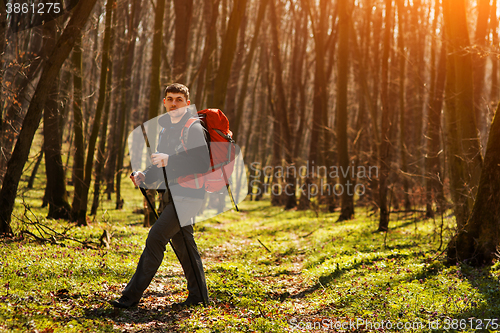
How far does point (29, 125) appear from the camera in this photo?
729 cm

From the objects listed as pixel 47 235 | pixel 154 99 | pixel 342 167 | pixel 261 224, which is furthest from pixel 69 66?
pixel 342 167

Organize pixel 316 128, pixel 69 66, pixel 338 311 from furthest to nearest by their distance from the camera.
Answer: pixel 316 128
pixel 69 66
pixel 338 311

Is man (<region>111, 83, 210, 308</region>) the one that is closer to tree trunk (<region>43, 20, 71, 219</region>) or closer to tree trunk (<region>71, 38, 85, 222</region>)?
tree trunk (<region>71, 38, 85, 222</region>)

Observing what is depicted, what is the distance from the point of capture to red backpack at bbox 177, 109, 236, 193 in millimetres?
4531

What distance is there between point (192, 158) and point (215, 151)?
0.94ft

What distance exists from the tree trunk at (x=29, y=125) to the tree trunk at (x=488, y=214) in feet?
26.2

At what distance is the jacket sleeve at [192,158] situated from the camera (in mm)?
4445

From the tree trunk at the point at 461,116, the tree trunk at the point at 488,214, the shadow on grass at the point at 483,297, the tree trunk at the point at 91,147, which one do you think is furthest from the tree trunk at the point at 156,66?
the shadow on grass at the point at 483,297

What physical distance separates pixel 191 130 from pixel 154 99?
8.42 metres

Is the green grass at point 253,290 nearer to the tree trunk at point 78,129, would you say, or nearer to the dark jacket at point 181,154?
the dark jacket at point 181,154

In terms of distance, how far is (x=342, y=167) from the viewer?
629 inches

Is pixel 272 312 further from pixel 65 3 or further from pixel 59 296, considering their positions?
pixel 65 3

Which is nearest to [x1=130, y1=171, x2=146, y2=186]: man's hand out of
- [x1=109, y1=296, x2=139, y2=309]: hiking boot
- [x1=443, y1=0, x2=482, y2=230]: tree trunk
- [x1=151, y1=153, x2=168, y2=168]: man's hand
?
[x1=151, y1=153, x2=168, y2=168]: man's hand

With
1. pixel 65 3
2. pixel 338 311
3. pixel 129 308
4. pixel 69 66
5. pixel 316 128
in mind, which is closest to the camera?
pixel 129 308
